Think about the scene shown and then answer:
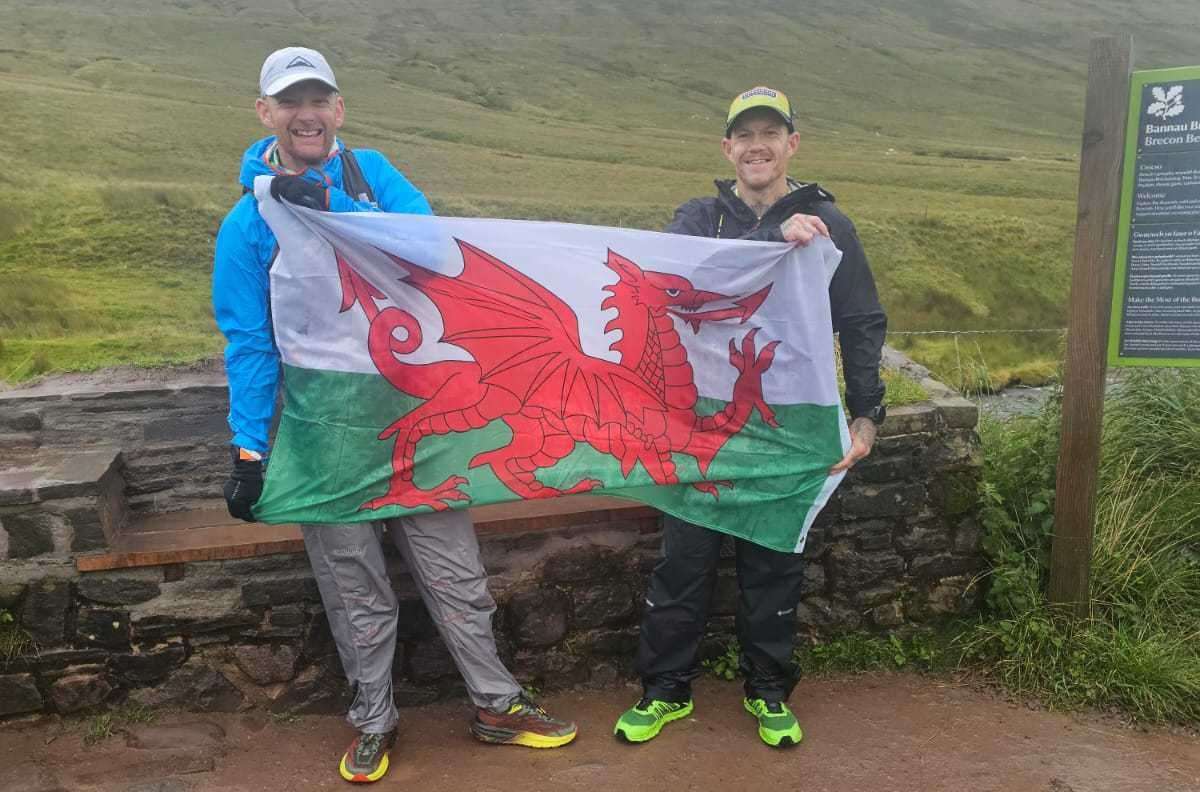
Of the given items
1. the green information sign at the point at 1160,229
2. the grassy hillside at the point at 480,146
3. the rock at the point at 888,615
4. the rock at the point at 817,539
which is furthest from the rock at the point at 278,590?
the green information sign at the point at 1160,229

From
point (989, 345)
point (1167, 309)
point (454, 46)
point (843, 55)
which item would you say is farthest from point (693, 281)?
point (843, 55)

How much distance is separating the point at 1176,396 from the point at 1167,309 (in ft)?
5.58

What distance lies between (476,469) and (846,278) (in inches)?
62.1

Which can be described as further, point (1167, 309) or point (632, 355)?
point (1167, 309)

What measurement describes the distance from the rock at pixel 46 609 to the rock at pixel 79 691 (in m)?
0.19

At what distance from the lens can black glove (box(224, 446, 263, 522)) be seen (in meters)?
2.96

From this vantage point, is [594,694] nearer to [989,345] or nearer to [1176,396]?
[1176,396]

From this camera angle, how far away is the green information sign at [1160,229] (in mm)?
3416

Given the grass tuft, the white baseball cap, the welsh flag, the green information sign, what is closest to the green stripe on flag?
the welsh flag

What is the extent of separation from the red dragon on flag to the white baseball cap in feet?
2.14

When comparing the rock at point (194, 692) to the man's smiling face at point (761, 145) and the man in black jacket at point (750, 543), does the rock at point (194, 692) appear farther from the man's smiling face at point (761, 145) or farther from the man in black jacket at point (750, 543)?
the man's smiling face at point (761, 145)

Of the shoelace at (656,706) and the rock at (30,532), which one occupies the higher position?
the rock at (30,532)

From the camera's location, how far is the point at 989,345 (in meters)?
13.7

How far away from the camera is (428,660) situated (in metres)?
3.73
